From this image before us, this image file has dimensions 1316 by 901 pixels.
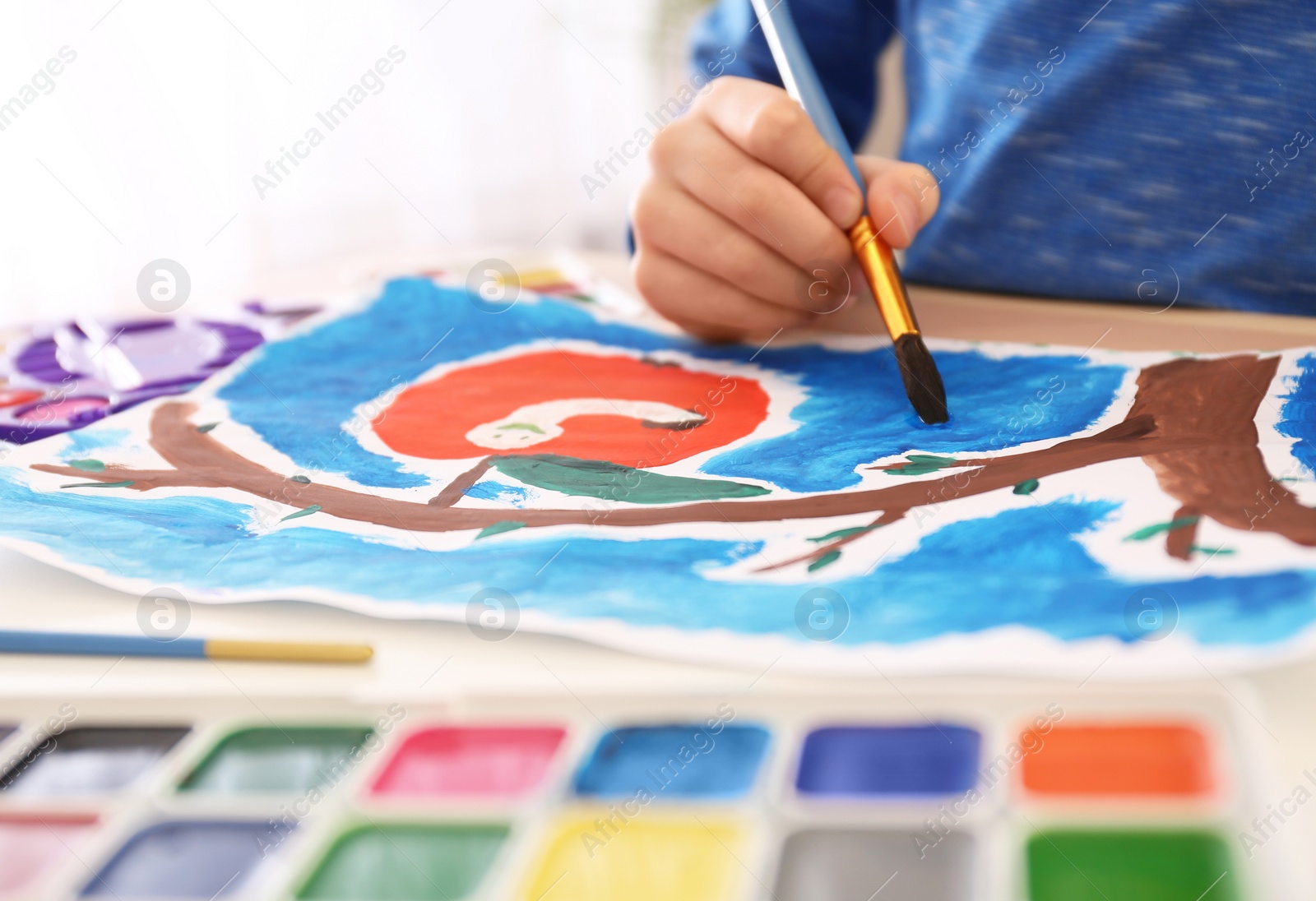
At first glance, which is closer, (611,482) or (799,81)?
(611,482)

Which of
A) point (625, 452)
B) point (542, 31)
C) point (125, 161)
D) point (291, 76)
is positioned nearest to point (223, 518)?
point (625, 452)

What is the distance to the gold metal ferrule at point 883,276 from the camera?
1.62 feet

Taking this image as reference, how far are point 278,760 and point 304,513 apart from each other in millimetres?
145

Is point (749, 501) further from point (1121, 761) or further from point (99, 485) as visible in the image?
point (99, 485)

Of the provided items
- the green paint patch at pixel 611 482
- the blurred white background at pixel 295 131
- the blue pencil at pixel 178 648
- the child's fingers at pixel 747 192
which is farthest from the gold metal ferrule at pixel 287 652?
the blurred white background at pixel 295 131

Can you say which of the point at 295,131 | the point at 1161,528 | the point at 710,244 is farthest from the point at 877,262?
the point at 295,131

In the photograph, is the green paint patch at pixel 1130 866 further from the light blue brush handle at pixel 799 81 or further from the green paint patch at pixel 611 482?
the light blue brush handle at pixel 799 81

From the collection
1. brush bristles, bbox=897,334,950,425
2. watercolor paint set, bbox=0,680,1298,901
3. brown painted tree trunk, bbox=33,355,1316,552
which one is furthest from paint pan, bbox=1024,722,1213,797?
brush bristles, bbox=897,334,950,425

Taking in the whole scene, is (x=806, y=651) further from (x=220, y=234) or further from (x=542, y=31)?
(x=542, y=31)

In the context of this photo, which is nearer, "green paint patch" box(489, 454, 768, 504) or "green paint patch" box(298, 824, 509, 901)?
"green paint patch" box(298, 824, 509, 901)

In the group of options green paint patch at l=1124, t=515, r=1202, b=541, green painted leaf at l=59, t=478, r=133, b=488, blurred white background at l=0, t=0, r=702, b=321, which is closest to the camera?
green paint patch at l=1124, t=515, r=1202, b=541

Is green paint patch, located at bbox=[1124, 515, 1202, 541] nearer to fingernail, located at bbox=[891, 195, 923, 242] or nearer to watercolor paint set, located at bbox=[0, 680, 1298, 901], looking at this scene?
watercolor paint set, located at bbox=[0, 680, 1298, 901]

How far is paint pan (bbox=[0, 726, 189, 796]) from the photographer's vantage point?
27 cm

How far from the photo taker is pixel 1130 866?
22 centimetres
